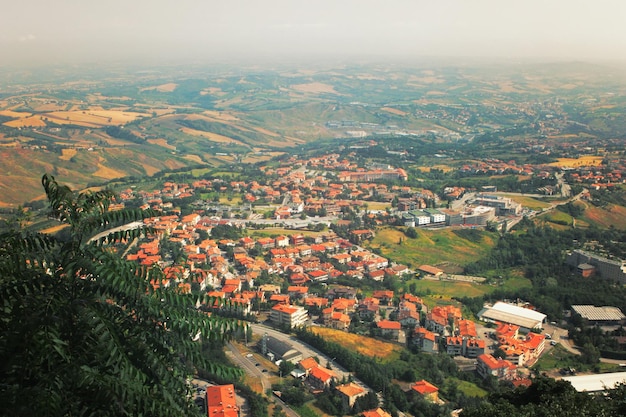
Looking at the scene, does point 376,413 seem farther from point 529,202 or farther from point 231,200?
point 529,202

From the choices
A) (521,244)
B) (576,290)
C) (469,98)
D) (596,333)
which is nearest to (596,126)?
(469,98)

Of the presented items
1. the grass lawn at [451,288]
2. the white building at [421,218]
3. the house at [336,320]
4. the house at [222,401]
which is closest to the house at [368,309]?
the house at [336,320]

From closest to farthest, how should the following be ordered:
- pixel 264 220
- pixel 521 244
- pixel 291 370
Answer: pixel 291 370, pixel 521 244, pixel 264 220

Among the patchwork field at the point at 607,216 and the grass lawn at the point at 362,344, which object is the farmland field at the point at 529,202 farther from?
the grass lawn at the point at 362,344

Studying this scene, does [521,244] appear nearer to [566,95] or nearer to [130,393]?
[130,393]

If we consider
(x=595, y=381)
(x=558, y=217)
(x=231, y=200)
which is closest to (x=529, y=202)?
(x=558, y=217)
